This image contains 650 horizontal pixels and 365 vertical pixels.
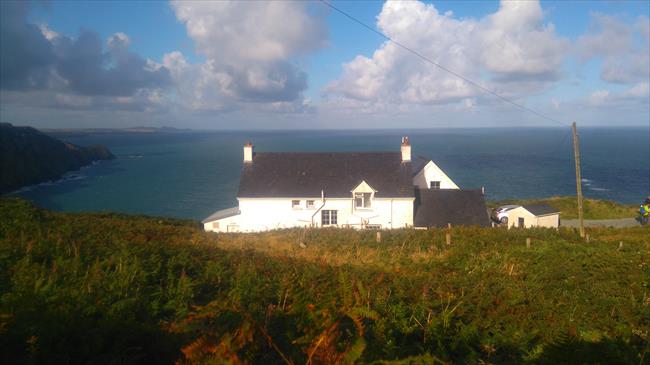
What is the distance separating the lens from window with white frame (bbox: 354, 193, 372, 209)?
27922mm

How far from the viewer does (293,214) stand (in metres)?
28.2

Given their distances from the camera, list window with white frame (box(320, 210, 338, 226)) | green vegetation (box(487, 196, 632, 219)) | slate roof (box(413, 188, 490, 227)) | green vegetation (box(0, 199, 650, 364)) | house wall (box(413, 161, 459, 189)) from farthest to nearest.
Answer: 1. green vegetation (box(487, 196, 632, 219))
2. house wall (box(413, 161, 459, 189))
3. window with white frame (box(320, 210, 338, 226))
4. slate roof (box(413, 188, 490, 227))
5. green vegetation (box(0, 199, 650, 364))

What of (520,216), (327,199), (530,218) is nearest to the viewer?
(327,199)

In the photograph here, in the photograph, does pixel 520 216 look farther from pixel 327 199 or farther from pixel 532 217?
pixel 327 199

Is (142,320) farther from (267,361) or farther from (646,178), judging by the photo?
(646,178)

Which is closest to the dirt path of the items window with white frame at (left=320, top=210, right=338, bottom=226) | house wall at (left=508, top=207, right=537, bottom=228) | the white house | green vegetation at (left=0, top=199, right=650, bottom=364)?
house wall at (left=508, top=207, right=537, bottom=228)

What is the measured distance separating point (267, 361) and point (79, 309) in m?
2.73

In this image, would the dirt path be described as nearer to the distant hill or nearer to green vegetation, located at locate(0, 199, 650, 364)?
green vegetation, located at locate(0, 199, 650, 364)

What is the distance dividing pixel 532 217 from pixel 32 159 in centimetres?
10354

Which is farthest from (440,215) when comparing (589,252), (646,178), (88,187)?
(646,178)

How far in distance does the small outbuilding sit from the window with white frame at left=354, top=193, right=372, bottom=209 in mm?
10581

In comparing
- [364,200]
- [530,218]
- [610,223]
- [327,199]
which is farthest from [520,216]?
[327,199]

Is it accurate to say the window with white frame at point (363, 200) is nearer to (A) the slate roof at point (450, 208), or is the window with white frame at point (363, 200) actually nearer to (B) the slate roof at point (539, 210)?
(A) the slate roof at point (450, 208)

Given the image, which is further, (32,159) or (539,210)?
(32,159)
